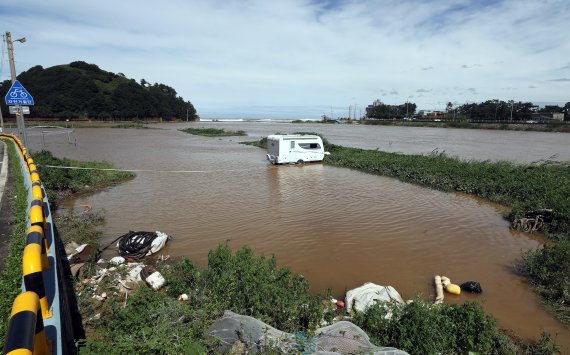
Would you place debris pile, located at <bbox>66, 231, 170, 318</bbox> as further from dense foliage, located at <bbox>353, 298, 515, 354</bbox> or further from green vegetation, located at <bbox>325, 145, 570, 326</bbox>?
green vegetation, located at <bbox>325, 145, 570, 326</bbox>

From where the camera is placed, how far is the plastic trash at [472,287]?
7992mm

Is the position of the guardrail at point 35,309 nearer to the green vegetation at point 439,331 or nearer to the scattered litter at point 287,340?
the scattered litter at point 287,340

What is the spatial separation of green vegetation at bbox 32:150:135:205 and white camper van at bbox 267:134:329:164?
9.92 m

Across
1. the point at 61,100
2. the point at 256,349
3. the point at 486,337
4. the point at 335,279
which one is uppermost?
the point at 61,100

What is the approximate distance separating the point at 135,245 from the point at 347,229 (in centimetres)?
690

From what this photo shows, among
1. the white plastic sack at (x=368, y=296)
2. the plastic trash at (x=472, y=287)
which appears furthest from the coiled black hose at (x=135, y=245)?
the plastic trash at (x=472, y=287)

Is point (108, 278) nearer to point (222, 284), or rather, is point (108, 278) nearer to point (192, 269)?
point (192, 269)

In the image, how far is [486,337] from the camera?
17.1 ft

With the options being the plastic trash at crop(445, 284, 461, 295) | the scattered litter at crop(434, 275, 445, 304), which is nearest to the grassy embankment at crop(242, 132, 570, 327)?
the plastic trash at crop(445, 284, 461, 295)

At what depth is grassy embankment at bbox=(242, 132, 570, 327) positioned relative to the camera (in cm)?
788

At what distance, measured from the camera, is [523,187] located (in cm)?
1582

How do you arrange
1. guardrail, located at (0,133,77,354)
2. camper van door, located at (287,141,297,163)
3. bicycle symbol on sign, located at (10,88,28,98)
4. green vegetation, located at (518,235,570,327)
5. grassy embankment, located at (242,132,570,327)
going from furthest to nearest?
1. camper van door, located at (287,141,297,163)
2. bicycle symbol on sign, located at (10,88,28,98)
3. grassy embankment, located at (242,132,570,327)
4. green vegetation, located at (518,235,570,327)
5. guardrail, located at (0,133,77,354)

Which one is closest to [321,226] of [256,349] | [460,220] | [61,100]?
[460,220]

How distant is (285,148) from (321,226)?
13.2 m
